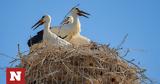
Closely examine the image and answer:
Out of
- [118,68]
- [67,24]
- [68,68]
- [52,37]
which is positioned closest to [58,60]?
[68,68]

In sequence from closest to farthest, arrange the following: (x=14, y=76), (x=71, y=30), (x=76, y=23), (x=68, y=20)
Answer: (x=14, y=76) < (x=71, y=30) < (x=76, y=23) < (x=68, y=20)

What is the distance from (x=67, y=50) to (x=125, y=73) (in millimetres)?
900

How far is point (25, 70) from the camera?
9.92 meters

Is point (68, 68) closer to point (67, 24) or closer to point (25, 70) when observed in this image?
point (25, 70)

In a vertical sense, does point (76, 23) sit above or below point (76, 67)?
above

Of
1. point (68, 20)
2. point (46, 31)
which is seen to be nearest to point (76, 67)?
point (46, 31)

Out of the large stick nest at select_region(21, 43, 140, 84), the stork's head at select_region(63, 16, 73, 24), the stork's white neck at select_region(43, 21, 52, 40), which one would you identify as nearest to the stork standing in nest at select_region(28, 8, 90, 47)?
the stork's head at select_region(63, 16, 73, 24)

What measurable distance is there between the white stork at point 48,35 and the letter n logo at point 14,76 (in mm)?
1780

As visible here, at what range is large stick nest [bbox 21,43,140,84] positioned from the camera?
32.3 feet

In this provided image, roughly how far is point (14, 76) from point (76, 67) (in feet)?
4.76

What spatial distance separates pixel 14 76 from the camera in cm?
883

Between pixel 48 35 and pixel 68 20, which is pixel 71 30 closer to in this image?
pixel 68 20

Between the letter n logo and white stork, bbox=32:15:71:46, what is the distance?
1780 millimetres

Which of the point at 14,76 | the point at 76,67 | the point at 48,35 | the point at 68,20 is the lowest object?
the point at 14,76
